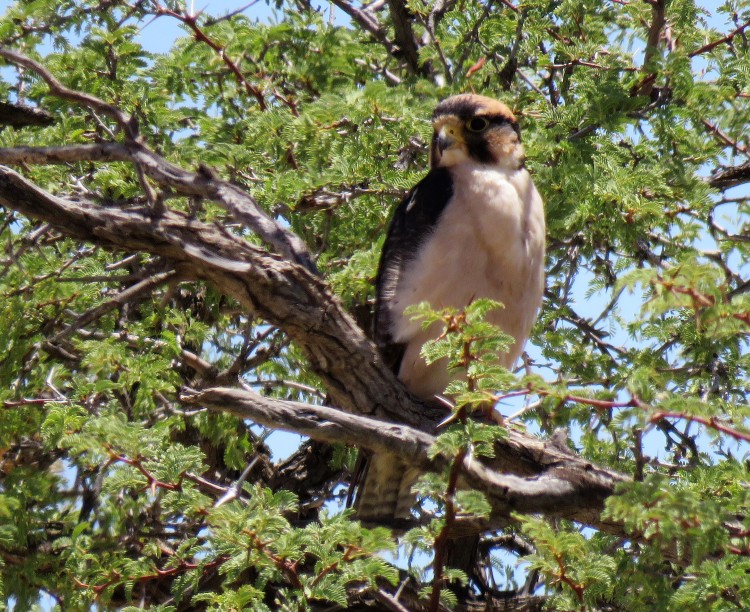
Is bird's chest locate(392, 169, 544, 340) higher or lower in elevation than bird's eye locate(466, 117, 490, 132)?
lower

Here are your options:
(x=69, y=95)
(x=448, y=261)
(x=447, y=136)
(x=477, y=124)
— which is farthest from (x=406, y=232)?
(x=69, y=95)

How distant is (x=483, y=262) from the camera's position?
13.3 feet

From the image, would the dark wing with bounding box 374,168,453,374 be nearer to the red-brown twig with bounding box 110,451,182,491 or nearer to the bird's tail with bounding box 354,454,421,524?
the bird's tail with bounding box 354,454,421,524

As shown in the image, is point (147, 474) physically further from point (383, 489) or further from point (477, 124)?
point (477, 124)

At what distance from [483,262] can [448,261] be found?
5.7 inches

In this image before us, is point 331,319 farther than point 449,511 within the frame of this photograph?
Yes

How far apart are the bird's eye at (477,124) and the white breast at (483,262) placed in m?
0.28

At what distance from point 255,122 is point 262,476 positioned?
1.67 metres

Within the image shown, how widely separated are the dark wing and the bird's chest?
27mm

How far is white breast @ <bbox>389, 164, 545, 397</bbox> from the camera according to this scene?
4020mm

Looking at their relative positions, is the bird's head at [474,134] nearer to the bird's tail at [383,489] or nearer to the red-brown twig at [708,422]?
the bird's tail at [383,489]

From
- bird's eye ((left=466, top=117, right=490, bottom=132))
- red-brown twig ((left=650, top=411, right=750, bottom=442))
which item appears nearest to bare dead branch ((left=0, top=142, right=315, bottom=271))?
bird's eye ((left=466, top=117, right=490, bottom=132))

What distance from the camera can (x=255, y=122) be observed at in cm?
405

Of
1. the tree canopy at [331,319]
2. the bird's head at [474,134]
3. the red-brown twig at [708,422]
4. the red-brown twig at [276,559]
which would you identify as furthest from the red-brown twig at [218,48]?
the red-brown twig at [708,422]
